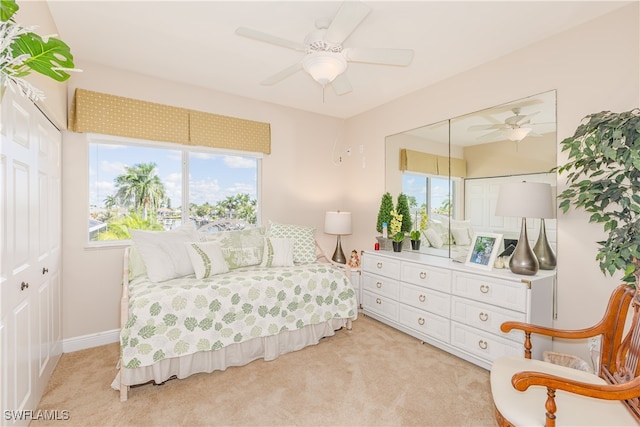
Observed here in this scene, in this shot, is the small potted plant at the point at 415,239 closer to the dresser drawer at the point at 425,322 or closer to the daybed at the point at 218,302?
the dresser drawer at the point at 425,322

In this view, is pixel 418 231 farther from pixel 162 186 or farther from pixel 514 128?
pixel 162 186

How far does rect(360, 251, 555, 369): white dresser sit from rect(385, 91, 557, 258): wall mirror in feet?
1.16

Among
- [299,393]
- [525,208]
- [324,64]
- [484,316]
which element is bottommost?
[299,393]

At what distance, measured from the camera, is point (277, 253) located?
316cm

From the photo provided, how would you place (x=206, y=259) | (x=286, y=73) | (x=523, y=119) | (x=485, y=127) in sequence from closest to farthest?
1. (x=286, y=73)
2. (x=523, y=119)
3. (x=206, y=259)
4. (x=485, y=127)

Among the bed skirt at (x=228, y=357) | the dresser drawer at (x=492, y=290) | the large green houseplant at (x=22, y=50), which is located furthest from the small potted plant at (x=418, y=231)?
the large green houseplant at (x=22, y=50)

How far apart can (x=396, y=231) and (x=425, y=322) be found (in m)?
1.08

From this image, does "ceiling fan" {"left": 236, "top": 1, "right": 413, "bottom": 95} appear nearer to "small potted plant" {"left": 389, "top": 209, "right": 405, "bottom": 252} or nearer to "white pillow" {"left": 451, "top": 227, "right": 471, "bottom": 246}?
"white pillow" {"left": 451, "top": 227, "right": 471, "bottom": 246}

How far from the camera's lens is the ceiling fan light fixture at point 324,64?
6.61ft

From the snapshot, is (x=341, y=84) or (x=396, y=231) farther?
(x=396, y=231)

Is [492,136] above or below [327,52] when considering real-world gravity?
below

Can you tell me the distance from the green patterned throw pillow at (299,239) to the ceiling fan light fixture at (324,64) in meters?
1.78

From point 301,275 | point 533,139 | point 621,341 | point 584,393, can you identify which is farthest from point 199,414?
point 533,139

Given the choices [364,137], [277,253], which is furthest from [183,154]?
[364,137]
